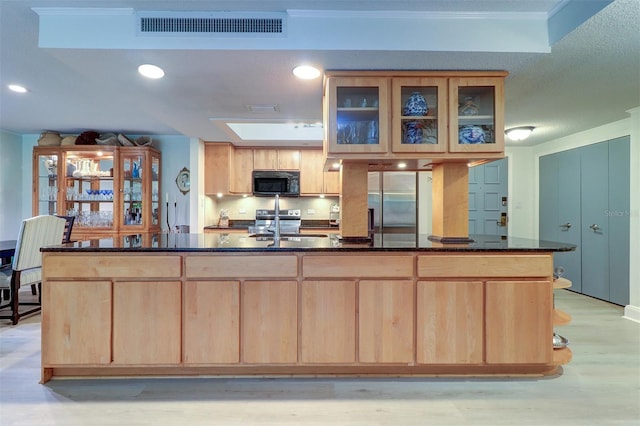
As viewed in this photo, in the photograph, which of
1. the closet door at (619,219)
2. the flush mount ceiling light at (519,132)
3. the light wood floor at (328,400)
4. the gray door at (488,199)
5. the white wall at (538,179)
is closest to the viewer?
the light wood floor at (328,400)

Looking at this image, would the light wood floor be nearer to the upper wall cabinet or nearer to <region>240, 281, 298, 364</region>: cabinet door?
<region>240, 281, 298, 364</region>: cabinet door

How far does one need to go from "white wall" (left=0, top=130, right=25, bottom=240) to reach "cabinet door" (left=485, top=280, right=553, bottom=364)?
624 cm

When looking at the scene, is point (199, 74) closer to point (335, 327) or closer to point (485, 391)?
point (335, 327)

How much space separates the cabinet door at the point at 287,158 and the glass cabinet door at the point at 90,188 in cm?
230

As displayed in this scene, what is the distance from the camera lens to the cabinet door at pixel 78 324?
2045 mm

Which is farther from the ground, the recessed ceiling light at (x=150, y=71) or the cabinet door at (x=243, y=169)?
the recessed ceiling light at (x=150, y=71)

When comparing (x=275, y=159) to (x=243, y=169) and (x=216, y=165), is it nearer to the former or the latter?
(x=243, y=169)

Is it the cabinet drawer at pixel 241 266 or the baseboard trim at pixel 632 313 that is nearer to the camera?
the cabinet drawer at pixel 241 266

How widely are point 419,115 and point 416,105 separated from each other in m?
0.07

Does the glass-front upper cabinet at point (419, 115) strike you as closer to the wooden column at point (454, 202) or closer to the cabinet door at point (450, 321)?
the wooden column at point (454, 202)

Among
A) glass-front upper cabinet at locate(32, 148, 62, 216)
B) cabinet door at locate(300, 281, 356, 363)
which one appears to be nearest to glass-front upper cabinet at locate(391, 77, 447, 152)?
cabinet door at locate(300, 281, 356, 363)

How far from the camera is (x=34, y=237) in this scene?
3.14 metres

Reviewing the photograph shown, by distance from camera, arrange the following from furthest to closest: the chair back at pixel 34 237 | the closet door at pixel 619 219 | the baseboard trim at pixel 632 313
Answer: the closet door at pixel 619 219 < the baseboard trim at pixel 632 313 < the chair back at pixel 34 237

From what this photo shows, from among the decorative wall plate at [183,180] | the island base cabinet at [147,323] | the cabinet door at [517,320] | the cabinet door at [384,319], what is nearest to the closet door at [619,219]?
the cabinet door at [517,320]
